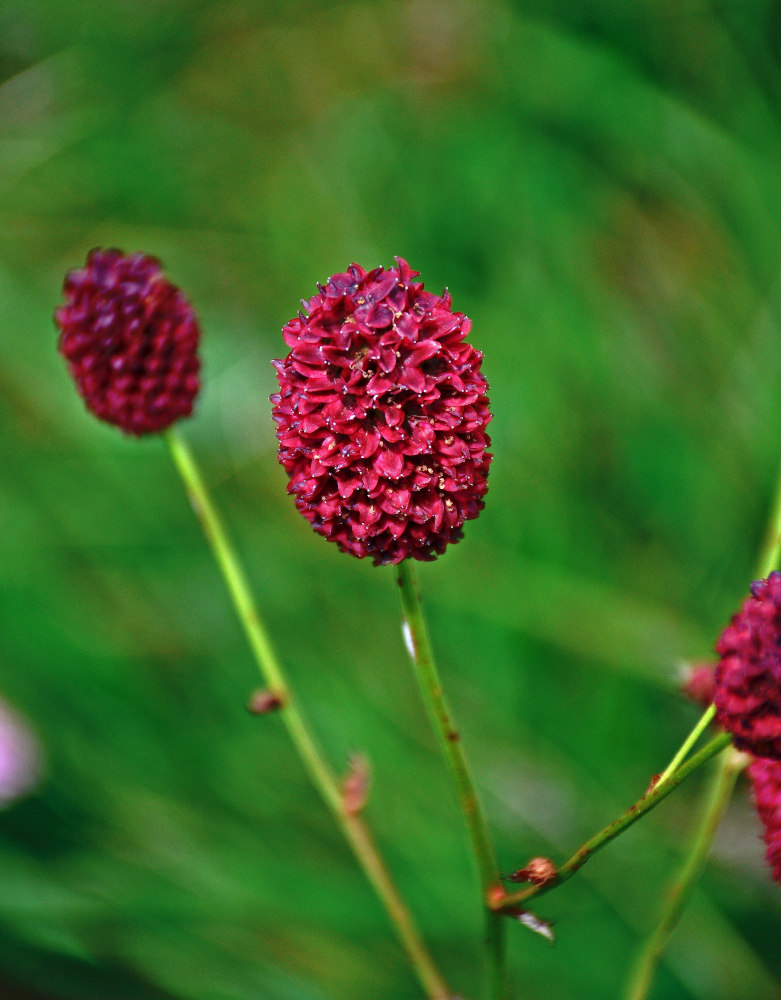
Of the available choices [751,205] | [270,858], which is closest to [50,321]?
[270,858]

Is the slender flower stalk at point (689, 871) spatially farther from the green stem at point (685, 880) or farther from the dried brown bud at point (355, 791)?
the dried brown bud at point (355, 791)

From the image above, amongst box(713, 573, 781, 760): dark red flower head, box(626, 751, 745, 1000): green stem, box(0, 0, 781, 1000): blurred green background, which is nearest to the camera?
box(713, 573, 781, 760): dark red flower head

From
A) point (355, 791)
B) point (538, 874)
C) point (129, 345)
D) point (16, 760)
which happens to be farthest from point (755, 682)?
point (16, 760)

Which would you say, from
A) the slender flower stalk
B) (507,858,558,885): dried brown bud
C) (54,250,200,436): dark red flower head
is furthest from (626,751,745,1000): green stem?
(54,250,200,436): dark red flower head

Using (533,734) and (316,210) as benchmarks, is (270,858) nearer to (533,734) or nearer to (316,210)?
(533,734)

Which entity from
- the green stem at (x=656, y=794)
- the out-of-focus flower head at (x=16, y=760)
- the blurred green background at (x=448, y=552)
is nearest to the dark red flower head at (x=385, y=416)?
the green stem at (x=656, y=794)

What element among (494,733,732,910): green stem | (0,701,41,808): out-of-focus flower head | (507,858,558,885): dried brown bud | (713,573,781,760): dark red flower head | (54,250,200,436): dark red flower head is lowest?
(507,858,558,885): dried brown bud

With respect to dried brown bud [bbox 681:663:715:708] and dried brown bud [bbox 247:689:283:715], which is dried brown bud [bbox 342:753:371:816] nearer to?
dried brown bud [bbox 247:689:283:715]
